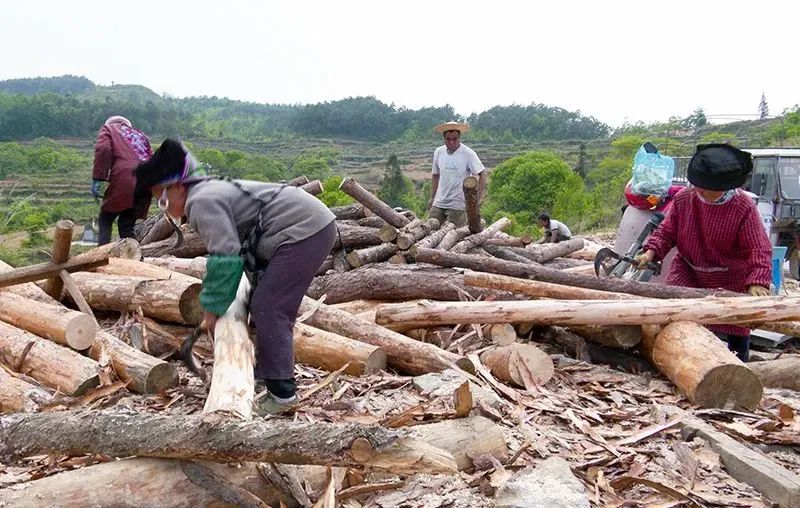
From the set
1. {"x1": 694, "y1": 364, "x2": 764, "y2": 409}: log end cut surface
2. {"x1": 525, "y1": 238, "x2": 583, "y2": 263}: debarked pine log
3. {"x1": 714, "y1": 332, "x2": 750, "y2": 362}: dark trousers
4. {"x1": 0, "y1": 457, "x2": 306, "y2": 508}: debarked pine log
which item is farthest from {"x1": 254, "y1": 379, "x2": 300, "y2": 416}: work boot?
{"x1": 525, "y1": 238, "x2": 583, "y2": 263}: debarked pine log

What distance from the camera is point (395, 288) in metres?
5.80

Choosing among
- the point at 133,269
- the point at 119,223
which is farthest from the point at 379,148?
the point at 133,269

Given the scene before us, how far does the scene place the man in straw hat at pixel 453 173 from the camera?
8.23m

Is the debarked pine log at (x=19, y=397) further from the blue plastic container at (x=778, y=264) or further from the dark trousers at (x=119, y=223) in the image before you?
the blue plastic container at (x=778, y=264)

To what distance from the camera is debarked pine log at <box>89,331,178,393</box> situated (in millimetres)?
3797

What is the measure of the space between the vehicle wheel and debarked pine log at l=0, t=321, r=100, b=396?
1222 centimetres

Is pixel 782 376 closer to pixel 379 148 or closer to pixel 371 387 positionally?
pixel 371 387

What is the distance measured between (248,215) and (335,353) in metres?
1.39

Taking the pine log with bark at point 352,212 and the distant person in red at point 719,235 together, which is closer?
the distant person in red at point 719,235

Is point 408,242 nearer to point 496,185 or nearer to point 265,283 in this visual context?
point 265,283

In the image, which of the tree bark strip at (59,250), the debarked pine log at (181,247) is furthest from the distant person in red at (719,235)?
the debarked pine log at (181,247)

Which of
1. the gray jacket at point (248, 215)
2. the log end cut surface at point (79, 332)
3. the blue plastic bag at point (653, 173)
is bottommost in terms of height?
the log end cut surface at point (79, 332)

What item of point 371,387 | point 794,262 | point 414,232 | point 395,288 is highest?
point 414,232

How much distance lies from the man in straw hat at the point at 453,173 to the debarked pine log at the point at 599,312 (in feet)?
11.1
